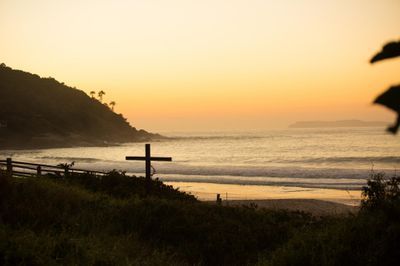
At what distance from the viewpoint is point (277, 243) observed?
1323 cm

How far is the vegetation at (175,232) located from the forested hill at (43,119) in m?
129

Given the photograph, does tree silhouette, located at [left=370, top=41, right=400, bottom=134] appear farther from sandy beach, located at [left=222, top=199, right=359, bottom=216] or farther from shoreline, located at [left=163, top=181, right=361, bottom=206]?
shoreline, located at [left=163, top=181, right=361, bottom=206]

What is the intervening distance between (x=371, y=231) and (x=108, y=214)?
814 centimetres

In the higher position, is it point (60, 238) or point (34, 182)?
point (34, 182)

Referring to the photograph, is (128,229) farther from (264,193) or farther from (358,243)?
(264,193)

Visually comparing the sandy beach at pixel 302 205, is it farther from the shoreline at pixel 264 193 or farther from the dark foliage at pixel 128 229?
the dark foliage at pixel 128 229

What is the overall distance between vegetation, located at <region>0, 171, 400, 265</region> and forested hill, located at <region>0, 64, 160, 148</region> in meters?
129

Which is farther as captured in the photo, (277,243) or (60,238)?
(277,243)

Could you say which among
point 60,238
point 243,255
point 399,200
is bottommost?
point 243,255

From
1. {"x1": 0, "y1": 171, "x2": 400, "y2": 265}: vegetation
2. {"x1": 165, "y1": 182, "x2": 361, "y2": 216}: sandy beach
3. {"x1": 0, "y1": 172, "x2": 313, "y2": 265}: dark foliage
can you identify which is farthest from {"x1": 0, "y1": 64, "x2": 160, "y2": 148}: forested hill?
{"x1": 0, "y1": 171, "x2": 400, "y2": 265}: vegetation

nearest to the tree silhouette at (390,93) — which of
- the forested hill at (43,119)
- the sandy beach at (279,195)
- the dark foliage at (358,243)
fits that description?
the dark foliage at (358,243)

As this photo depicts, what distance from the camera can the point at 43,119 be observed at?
156m

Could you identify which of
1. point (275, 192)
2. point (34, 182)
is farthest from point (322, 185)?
point (34, 182)

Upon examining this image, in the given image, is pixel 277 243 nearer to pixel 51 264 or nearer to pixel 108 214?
pixel 108 214
